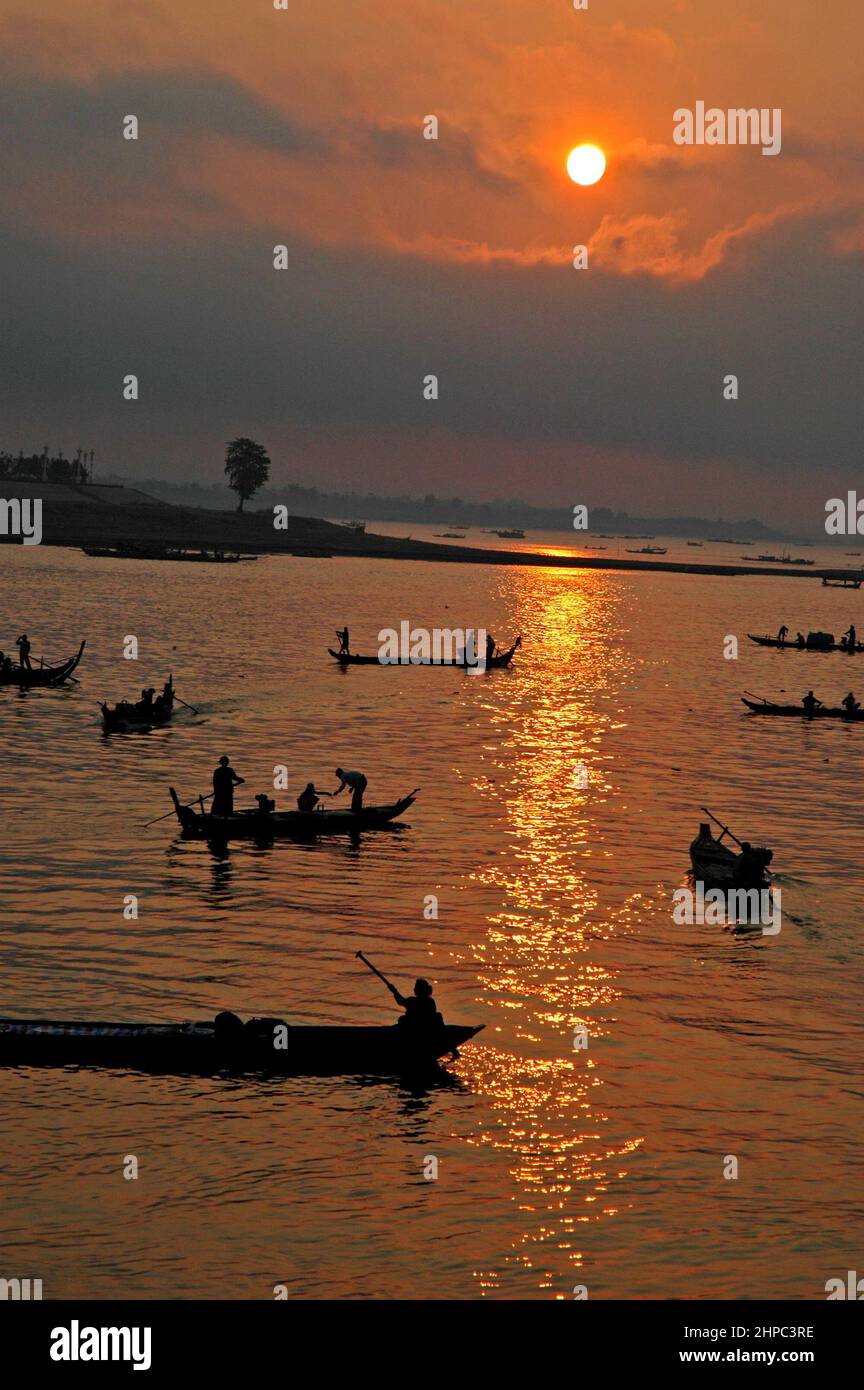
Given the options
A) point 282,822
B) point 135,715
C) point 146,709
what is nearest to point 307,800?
point 282,822

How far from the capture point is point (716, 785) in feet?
153

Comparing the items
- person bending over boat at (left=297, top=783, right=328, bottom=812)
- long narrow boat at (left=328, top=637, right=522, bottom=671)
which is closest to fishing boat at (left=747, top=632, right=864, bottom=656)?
long narrow boat at (left=328, top=637, right=522, bottom=671)

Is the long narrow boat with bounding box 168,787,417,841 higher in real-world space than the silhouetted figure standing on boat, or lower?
higher

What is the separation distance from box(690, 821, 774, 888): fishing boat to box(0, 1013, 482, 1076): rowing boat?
1241 cm

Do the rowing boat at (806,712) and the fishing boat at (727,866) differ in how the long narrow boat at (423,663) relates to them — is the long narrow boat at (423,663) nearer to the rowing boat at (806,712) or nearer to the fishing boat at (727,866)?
the rowing boat at (806,712)

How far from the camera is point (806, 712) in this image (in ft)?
217

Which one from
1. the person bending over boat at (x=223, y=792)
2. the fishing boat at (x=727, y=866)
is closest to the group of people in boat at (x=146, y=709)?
the person bending over boat at (x=223, y=792)

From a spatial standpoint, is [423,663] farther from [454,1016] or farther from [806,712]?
[454,1016]

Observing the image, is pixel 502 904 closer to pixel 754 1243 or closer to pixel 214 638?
pixel 754 1243

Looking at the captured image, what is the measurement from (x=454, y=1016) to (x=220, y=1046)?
4485 mm

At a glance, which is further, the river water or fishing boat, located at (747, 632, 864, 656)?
fishing boat, located at (747, 632, 864, 656)

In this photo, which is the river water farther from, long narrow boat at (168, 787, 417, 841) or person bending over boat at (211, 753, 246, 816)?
person bending over boat at (211, 753, 246, 816)

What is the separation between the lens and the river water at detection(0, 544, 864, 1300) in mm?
15992

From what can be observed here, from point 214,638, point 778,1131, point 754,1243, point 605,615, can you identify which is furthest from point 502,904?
point 605,615
